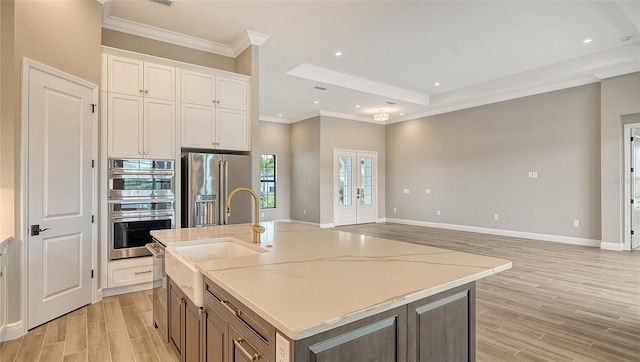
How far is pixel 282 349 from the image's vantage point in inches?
38.1

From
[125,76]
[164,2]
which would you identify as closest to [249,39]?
[164,2]

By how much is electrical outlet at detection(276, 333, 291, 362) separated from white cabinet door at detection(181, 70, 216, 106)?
147 inches

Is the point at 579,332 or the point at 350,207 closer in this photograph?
the point at 579,332

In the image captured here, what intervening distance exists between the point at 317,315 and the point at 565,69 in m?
7.18

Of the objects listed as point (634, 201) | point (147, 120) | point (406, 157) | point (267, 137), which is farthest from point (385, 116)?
point (147, 120)

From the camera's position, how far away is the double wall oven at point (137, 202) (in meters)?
3.56

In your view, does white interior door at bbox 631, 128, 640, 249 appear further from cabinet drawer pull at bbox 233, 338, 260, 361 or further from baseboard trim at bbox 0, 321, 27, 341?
baseboard trim at bbox 0, 321, 27, 341

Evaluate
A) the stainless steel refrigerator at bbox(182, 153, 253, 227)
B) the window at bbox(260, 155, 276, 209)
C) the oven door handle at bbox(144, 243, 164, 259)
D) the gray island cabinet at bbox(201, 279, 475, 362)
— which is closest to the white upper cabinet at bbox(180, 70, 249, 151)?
the stainless steel refrigerator at bbox(182, 153, 253, 227)

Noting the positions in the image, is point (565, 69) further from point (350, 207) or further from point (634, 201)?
point (350, 207)

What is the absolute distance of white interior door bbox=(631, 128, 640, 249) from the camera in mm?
5727

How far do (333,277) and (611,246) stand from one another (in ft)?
22.7

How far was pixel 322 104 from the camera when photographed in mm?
8055

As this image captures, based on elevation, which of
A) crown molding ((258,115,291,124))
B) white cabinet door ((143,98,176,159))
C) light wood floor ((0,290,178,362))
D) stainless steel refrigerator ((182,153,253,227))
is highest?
crown molding ((258,115,291,124))

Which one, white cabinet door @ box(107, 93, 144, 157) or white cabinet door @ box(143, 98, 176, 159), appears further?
white cabinet door @ box(143, 98, 176, 159)
